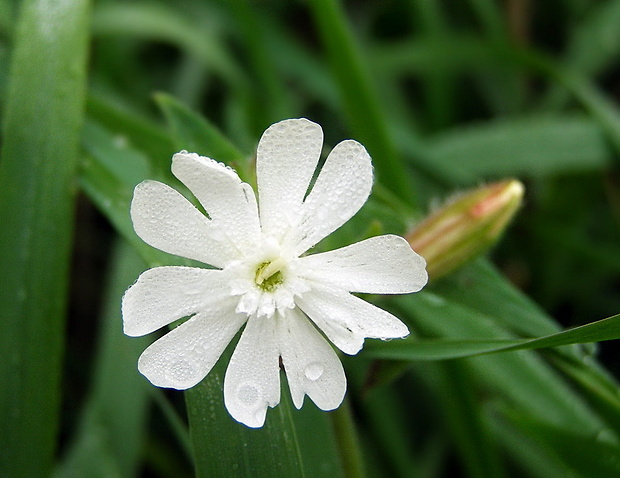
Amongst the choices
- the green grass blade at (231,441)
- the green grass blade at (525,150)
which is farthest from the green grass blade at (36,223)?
the green grass blade at (525,150)

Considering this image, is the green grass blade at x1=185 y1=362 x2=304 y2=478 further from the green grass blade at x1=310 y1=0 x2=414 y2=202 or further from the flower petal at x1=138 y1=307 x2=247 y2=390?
the green grass blade at x1=310 y1=0 x2=414 y2=202

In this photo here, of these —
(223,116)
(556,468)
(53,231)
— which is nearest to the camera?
(53,231)

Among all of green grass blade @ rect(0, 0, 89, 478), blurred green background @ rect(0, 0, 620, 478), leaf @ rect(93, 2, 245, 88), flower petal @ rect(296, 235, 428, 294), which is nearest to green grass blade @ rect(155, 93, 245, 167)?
blurred green background @ rect(0, 0, 620, 478)

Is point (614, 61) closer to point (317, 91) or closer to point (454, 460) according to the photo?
point (317, 91)

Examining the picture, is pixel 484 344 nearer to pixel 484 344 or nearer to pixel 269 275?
pixel 484 344

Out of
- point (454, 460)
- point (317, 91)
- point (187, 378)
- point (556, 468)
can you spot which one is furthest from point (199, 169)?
point (317, 91)

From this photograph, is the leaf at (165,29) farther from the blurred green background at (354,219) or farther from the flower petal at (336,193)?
the flower petal at (336,193)

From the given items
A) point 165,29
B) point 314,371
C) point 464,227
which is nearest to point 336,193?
point 314,371
